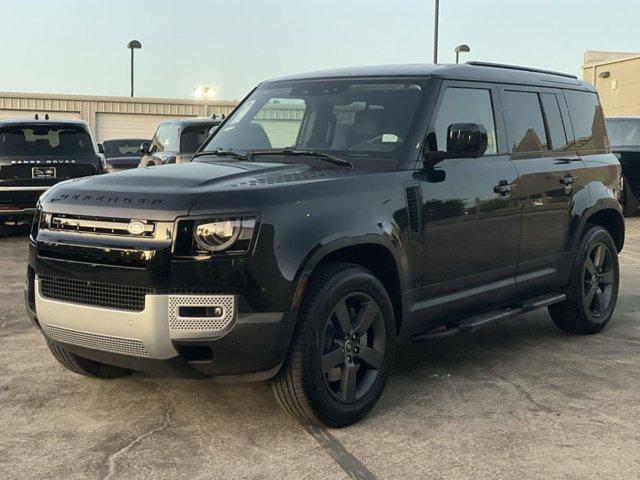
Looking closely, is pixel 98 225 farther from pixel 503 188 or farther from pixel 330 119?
pixel 503 188

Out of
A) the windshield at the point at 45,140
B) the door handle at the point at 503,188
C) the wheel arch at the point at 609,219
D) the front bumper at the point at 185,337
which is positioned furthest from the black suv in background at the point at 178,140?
the front bumper at the point at 185,337

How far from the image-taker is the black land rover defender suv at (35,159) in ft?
37.9

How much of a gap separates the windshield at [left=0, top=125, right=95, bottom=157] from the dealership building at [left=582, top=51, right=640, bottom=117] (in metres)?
30.3

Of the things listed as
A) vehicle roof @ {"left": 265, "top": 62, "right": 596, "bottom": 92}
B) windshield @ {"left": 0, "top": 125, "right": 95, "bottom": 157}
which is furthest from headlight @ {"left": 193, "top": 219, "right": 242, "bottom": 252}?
windshield @ {"left": 0, "top": 125, "right": 95, "bottom": 157}

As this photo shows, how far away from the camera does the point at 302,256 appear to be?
13.0 ft

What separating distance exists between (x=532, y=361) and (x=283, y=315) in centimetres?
240

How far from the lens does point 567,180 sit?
6.01 m

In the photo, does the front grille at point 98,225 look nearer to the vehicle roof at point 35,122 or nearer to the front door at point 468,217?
the front door at point 468,217

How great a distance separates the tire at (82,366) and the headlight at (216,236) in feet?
4.10

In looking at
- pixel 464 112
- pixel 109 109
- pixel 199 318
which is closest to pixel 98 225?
pixel 199 318

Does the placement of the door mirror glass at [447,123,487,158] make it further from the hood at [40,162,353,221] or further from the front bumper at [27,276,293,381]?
the front bumper at [27,276,293,381]

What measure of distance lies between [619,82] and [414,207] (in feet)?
128

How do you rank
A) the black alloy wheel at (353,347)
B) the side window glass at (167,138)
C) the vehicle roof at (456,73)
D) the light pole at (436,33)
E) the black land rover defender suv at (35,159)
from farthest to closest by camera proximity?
the light pole at (436,33) → the side window glass at (167,138) → the black land rover defender suv at (35,159) → the vehicle roof at (456,73) → the black alloy wheel at (353,347)

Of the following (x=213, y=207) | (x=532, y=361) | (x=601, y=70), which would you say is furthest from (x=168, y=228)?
(x=601, y=70)
